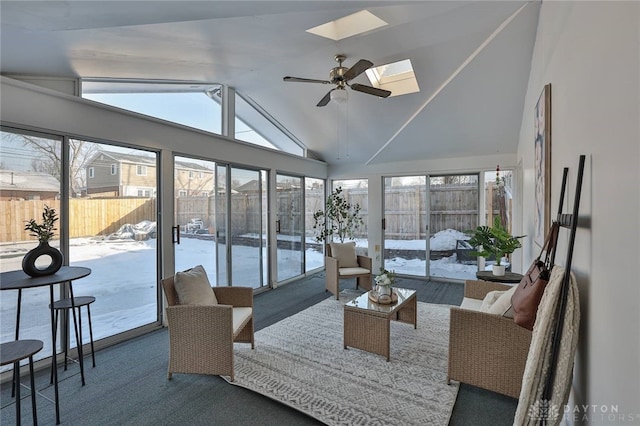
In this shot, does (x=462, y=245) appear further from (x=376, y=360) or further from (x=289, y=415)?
(x=289, y=415)

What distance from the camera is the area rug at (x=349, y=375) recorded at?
2133 millimetres

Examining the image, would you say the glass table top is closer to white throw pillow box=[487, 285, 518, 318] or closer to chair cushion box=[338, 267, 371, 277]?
white throw pillow box=[487, 285, 518, 318]

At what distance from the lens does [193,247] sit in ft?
13.5

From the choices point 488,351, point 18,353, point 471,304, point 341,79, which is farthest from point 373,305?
point 18,353

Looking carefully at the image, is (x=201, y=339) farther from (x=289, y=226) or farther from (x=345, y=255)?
(x=289, y=226)

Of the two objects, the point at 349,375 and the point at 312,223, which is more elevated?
the point at 312,223

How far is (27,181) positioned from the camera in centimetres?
267

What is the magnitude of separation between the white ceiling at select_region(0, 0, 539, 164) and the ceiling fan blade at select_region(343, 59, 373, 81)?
39 centimetres

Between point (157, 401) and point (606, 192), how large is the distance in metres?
2.88

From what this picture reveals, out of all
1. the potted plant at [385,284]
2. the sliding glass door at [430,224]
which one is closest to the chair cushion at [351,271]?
the potted plant at [385,284]

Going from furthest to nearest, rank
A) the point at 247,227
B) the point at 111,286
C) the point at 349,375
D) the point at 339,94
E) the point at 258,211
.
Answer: the point at 258,211 → the point at 247,227 → the point at 111,286 → the point at 339,94 → the point at 349,375

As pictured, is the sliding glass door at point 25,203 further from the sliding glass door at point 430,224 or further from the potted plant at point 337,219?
the sliding glass door at point 430,224

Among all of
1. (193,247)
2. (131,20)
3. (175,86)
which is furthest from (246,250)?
(131,20)

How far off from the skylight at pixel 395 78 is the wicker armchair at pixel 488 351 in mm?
2991
